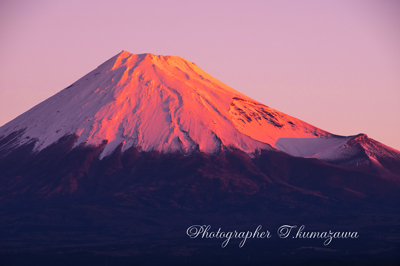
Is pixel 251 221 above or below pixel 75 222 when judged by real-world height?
below

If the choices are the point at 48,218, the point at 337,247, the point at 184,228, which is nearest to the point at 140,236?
Answer: the point at 184,228

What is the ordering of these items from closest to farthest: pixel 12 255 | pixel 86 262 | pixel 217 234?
pixel 86 262, pixel 12 255, pixel 217 234

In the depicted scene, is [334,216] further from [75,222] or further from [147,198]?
[75,222]

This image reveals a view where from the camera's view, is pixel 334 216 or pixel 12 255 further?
pixel 334 216

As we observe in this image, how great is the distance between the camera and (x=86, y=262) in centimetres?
15362

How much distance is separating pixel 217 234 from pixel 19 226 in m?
46.1

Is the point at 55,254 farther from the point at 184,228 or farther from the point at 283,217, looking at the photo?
the point at 283,217

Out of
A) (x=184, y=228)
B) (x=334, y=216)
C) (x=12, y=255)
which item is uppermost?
(x=12, y=255)

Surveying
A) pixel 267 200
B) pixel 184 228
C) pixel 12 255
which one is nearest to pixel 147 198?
pixel 184 228

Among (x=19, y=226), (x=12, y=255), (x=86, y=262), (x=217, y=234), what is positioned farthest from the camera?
(x=19, y=226)

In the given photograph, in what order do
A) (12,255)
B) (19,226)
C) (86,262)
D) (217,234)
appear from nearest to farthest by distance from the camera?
(86,262) → (12,255) → (217,234) → (19,226)

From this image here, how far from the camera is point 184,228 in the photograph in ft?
609

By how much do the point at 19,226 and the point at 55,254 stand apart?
30.1 meters

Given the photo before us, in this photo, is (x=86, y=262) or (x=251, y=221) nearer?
(x=86, y=262)
